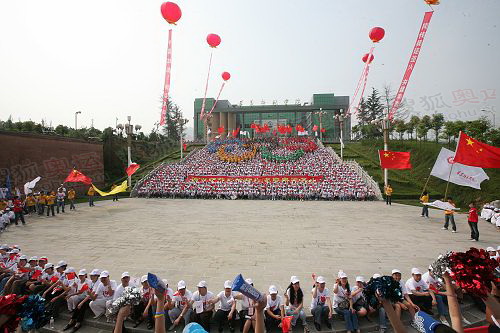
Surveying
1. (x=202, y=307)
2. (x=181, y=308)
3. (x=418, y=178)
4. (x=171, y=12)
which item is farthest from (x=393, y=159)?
(x=181, y=308)

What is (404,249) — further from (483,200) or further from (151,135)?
(151,135)

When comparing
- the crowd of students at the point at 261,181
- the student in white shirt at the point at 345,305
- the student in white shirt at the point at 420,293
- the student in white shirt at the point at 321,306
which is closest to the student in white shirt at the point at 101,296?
the student in white shirt at the point at 321,306

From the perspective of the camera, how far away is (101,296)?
229 inches

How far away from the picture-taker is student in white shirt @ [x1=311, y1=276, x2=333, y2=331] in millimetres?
5434

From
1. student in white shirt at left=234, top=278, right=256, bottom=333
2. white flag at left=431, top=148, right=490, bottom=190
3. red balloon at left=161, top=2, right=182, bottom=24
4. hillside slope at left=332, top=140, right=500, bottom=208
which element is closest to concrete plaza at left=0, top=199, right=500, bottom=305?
student in white shirt at left=234, top=278, right=256, bottom=333

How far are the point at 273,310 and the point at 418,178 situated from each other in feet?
92.7

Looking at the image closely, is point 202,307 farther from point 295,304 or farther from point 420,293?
point 420,293

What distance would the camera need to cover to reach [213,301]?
556 centimetres

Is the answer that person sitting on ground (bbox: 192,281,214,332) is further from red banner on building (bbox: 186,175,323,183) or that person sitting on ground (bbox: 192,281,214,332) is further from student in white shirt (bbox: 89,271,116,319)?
red banner on building (bbox: 186,175,323,183)

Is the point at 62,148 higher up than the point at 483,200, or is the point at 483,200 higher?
the point at 62,148

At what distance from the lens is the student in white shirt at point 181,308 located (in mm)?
5419

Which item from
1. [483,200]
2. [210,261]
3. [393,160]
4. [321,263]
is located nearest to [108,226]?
[210,261]

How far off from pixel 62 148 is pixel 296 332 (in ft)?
95.0

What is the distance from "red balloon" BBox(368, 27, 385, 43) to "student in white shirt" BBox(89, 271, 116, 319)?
20.9 m
